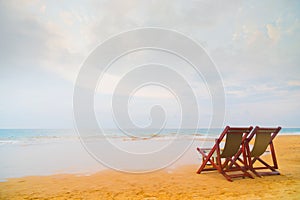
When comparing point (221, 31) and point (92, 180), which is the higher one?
point (221, 31)

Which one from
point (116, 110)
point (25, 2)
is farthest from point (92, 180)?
point (116, 110)

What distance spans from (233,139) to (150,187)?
2.52 meters

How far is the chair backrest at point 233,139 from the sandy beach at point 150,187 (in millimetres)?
731

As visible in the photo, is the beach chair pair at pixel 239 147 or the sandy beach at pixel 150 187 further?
the beach chair pair at pixel 239 147

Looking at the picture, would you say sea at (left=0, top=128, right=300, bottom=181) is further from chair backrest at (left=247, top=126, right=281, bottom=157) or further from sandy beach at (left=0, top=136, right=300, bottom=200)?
chair backrest at (left=247, top=126, right=281, bottom=157)

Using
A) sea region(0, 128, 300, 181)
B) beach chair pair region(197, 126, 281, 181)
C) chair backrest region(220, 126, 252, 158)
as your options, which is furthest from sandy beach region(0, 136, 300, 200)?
sea region(0, 128, 300, 181)

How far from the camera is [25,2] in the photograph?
8102mm

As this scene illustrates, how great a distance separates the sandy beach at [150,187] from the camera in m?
3.71

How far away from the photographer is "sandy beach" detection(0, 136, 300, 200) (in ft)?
12.2

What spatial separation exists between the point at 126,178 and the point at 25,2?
827 centimetres

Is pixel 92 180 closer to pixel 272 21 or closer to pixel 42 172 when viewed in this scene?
pixel 42 172

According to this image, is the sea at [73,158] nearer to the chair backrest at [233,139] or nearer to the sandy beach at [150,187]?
the sandy beach at [150,187]

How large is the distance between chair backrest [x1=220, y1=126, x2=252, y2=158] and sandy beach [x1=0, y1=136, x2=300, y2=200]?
73 cm

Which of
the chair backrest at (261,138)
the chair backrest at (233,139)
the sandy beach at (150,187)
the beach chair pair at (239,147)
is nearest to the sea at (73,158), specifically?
the sandy beach at (150,187)
